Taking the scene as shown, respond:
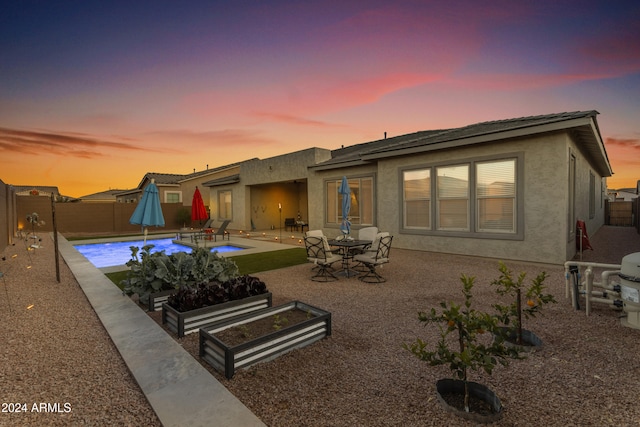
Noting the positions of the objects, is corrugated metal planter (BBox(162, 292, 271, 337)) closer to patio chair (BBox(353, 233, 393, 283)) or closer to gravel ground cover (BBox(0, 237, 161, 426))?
gravel ground cover (BBox(0, 237, 161, 426))

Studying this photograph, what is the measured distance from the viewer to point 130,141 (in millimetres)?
20984

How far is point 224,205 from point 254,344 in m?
19.2

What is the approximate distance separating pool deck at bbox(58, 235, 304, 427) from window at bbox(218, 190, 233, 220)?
16116 millimetres

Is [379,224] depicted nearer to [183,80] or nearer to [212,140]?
[183,80]

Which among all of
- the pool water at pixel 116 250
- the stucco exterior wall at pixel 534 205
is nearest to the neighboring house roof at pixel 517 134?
the stucco exterior wall at pixel 534 205

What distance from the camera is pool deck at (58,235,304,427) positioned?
2088mm

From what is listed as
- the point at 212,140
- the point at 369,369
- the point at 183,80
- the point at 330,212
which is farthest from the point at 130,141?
the point at 369,369

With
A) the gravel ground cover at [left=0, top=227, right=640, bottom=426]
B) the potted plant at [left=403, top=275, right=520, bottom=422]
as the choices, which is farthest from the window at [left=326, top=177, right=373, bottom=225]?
the potted plant at [left=403, top=275, right=520, bottom=422]

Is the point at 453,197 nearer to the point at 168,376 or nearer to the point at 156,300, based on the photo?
the point at 156,300

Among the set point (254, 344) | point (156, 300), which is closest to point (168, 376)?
point (254, 344)

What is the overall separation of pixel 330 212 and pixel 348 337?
998cm

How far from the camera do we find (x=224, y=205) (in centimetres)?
2095

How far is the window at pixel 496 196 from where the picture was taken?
8.02 meters

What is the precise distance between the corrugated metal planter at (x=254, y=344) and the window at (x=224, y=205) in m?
17.5
